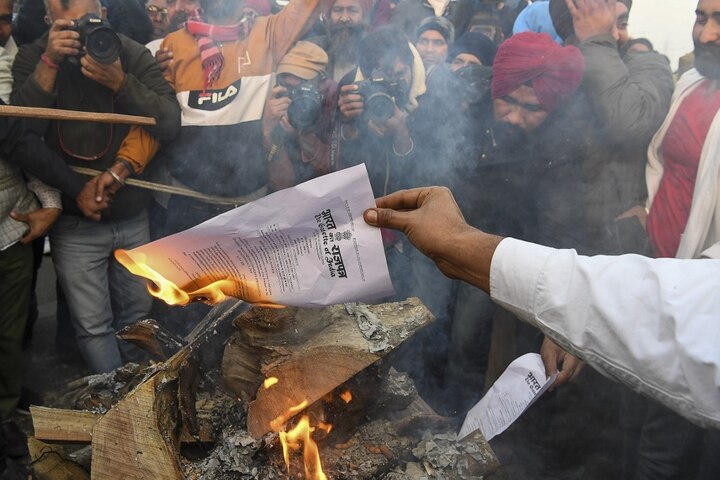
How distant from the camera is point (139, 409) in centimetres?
175

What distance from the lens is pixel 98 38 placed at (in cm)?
299

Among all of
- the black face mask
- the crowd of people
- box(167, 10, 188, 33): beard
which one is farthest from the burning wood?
box(167, 10, 188, 33): beard

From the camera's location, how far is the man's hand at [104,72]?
308cm

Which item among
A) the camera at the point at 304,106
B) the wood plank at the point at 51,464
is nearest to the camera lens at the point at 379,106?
the camera at the point at 304,106

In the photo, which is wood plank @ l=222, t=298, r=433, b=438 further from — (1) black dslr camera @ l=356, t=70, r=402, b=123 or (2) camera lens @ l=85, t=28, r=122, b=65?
(2) camera lens @ l=85, t=28, r=122, b=65

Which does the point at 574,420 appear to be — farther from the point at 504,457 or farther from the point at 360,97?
the point at 360,97

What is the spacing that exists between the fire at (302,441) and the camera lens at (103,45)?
2.22 metres

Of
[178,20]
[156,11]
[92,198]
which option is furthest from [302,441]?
[156,11]

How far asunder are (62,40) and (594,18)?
9.23 feet

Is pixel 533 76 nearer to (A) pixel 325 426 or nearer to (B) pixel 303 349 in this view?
(B) pixel 303 349

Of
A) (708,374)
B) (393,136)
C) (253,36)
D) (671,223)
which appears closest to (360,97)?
(393,136)

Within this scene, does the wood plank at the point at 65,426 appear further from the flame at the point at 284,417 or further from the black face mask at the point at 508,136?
the black face mask at the point at 508,136

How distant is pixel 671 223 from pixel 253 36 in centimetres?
255

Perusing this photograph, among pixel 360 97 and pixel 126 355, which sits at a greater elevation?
pixel 360 97
